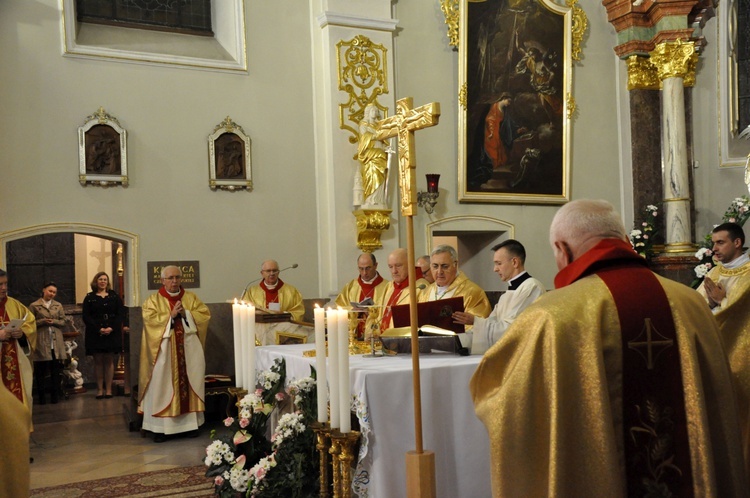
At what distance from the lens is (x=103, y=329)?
11016 millimetres

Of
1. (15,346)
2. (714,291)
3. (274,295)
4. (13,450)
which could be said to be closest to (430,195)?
(274,295)

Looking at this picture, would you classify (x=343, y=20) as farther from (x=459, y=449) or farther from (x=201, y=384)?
(x=459, y=449)

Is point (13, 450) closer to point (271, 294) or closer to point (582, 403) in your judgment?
point (582, 403)

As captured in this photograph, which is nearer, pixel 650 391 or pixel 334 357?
pixel 650 391

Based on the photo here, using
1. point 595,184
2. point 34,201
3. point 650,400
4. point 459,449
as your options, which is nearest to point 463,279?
point 459,449

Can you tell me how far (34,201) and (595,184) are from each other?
25.2ft

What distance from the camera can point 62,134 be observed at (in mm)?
8516

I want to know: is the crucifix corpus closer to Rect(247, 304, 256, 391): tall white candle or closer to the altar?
the altar

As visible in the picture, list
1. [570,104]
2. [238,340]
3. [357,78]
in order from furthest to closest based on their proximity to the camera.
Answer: [570,104] → [357,78] → [238,340]

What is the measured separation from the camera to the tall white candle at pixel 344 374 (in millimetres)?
3807

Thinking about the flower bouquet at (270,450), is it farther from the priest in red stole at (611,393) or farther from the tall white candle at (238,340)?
the priest in red stole at (611,393)

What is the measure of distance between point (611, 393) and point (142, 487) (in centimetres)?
430

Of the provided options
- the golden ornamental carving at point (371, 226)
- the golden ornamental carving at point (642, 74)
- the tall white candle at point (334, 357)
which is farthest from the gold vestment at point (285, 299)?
the golden ornamental carving at point (642, 74)

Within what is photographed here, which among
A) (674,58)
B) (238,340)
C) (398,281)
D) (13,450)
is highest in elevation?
(674,58)
